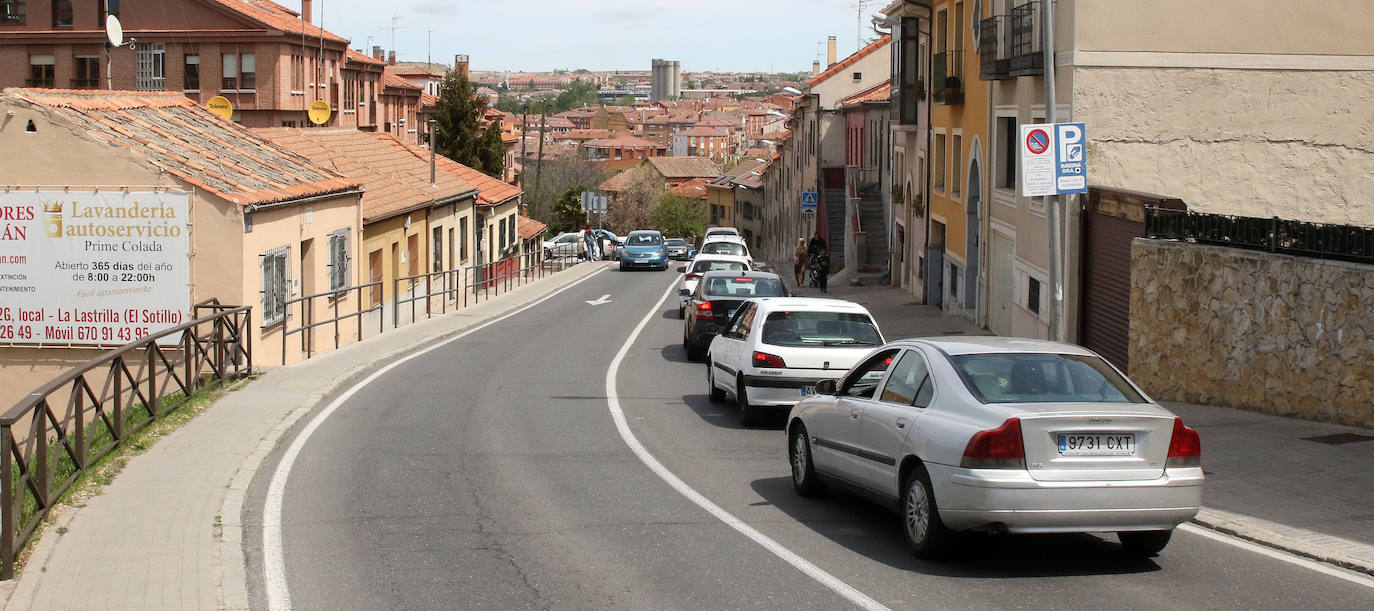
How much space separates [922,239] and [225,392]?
2161 cm

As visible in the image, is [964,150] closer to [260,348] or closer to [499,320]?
[499,320]

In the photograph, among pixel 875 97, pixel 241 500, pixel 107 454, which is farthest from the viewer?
pixel 875 97

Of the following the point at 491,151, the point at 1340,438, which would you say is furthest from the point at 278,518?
the point at 491,151

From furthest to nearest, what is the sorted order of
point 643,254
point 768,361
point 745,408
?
point 643,254 → point 745,408 → point 768,361

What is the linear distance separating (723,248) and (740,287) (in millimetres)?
21500

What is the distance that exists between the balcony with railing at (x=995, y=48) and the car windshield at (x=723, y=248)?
19.7 metres

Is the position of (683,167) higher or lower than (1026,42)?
higher

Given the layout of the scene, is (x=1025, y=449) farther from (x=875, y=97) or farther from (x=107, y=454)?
(x=875, y=97)

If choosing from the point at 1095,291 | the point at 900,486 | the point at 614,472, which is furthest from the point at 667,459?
the point at 1095,291

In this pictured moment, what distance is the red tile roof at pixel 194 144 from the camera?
1920cm

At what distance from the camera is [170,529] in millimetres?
9609

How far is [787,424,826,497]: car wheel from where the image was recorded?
10.9 meters

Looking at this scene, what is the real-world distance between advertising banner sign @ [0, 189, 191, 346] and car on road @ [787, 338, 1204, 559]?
42.4ft

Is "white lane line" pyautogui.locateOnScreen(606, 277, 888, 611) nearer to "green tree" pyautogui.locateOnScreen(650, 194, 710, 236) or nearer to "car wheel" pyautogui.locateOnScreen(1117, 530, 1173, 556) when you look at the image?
"car wheel" pyautogui.locateOnScreen(1117, 530, 1173, 556)
